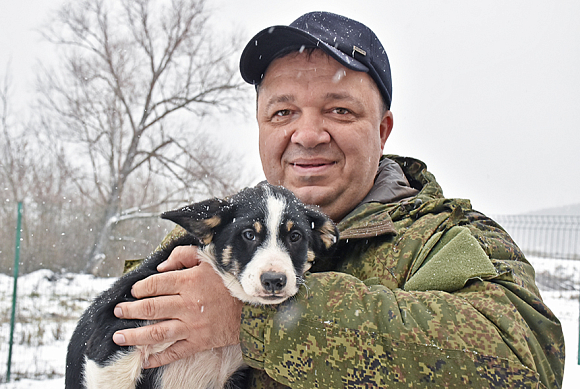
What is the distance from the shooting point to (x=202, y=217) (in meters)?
2.21

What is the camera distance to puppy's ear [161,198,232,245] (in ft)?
7.04

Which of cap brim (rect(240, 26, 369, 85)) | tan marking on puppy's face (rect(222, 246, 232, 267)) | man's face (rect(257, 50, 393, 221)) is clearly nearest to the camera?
tan marking on puppy's face (rect(222, 246, 232, 267))

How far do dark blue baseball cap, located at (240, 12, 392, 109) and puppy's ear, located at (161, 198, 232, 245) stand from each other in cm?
100

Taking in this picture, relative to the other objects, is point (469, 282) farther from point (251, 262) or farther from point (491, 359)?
point (251, 262)

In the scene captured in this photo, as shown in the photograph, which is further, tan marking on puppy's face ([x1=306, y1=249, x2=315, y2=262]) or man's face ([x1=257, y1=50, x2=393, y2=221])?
man's face ([x1=257, y1=50, x2=393, y2=221])

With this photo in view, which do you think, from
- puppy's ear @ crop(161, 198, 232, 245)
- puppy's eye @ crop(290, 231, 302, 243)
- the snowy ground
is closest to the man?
puppy's ear @ crop(161, 198, 232, 245)

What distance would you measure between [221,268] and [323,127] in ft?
3.35

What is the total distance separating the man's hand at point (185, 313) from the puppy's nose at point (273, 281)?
0.14 metres

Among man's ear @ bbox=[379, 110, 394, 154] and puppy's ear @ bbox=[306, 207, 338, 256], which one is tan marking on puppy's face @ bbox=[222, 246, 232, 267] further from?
man's ear @ bbox=[379, 110, 394, 154]

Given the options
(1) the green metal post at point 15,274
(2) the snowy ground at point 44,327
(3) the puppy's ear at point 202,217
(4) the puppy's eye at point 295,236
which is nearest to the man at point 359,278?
(3) the puppy's ear at point 202,217

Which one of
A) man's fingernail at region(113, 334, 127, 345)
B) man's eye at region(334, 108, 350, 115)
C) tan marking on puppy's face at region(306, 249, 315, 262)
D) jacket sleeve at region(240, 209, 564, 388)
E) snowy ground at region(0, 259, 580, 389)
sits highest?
man's eye at region(334, 108, 350, 115)

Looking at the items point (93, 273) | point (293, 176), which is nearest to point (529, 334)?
point (293, 176)

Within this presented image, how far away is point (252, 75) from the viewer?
286cm

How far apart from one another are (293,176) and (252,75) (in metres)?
0.75
